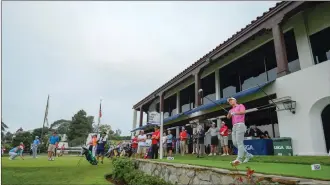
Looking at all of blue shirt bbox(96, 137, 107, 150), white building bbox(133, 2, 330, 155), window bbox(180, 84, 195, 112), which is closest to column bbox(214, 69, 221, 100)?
white building bbox(133, 2, 330, 155)

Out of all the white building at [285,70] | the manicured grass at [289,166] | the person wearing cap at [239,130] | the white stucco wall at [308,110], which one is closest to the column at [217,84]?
the white building at [285,70]

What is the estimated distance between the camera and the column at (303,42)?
991cm

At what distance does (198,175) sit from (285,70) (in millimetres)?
6790

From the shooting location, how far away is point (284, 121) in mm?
9312

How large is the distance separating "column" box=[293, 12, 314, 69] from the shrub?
7.98 metres

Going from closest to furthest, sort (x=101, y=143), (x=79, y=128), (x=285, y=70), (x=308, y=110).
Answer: (x=308, y=110)
(x=285, y=70)
(x=101, y=143)
(x=79, y=128)

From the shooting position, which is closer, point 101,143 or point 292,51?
point 292,51

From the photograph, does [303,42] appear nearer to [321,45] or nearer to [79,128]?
[321,45]

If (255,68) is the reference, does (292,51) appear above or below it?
above

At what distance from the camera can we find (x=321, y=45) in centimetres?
1016

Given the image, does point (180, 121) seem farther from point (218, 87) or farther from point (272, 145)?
point (272, 145)

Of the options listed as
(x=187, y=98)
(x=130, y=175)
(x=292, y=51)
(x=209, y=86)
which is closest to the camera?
(x=130, y=175)

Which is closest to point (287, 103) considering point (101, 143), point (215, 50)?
point (215, 50)

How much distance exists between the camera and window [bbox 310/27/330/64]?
32.6 feet
